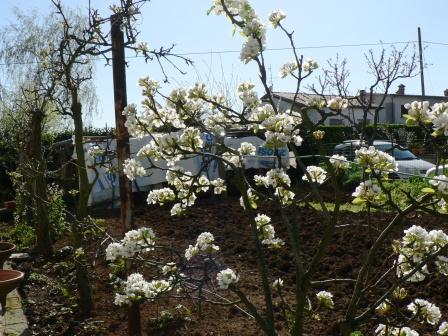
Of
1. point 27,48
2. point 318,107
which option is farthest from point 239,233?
point 27,48

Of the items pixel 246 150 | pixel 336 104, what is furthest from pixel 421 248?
pixel 246 150

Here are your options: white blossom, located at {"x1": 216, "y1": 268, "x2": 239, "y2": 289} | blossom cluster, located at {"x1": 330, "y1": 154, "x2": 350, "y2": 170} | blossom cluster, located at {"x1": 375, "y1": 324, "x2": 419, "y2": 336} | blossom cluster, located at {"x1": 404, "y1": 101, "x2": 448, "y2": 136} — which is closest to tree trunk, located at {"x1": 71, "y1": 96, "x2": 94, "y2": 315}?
white blossom, located at {"x1": 216, "y1": 268, "x2": 239, "y2": 289}

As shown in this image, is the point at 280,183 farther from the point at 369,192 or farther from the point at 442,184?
the point at 442,184

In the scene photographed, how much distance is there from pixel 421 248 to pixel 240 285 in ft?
11.3

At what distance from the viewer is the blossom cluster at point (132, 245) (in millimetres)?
3242

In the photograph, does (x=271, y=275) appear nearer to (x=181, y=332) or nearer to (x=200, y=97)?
(x=181, y=332)

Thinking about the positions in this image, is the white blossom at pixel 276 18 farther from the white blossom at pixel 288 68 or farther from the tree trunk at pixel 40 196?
the tree trunk at pixel 40 196

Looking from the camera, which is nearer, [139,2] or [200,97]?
[200,97]

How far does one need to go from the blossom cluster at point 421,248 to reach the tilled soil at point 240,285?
22cm

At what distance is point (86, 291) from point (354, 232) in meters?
3.98

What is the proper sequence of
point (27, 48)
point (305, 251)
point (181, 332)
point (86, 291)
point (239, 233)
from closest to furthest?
point (181, 332) < point (86, 291) < point (305, 251) < point (239, 233) < point (27, 48)

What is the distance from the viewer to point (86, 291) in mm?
5637

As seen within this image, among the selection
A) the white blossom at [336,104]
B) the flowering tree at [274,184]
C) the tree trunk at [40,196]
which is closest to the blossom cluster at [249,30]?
the flowering tree at [274,184]

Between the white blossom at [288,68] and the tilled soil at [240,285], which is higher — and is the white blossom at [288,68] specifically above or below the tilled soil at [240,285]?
above
